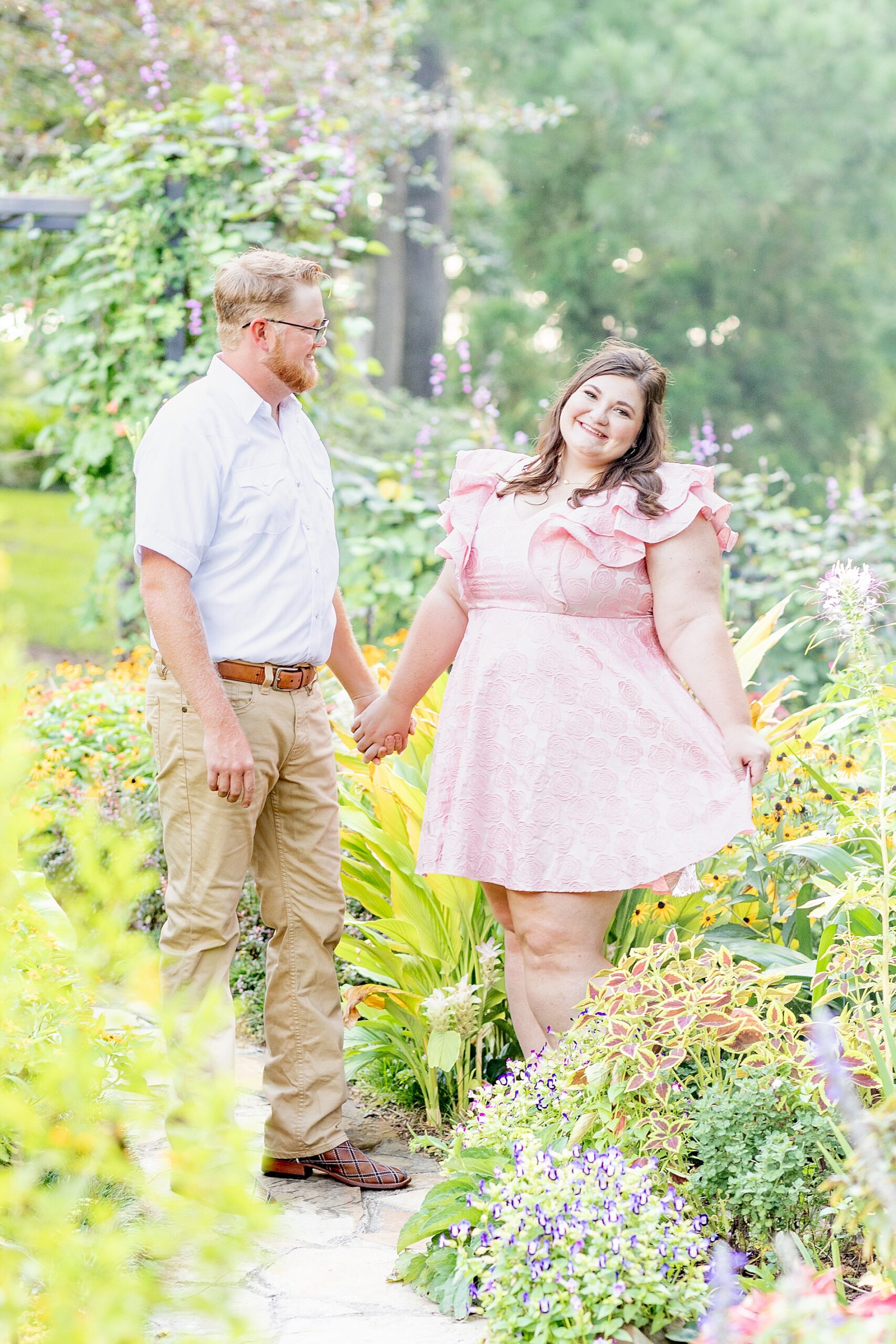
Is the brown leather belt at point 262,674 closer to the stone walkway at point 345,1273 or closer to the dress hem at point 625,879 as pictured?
the dress hem at point 625,879

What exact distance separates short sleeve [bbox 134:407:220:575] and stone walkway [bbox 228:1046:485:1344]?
101 cm

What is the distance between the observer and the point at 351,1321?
6.95 feet

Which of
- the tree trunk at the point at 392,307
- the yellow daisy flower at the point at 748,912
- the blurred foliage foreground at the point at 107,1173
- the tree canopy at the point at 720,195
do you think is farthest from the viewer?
the tree trunk at the point at 392,307

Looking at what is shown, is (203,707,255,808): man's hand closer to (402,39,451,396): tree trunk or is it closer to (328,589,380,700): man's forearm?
(328,589,380,700): man's forearm

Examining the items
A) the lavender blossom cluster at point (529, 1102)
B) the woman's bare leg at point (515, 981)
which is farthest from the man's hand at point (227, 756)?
the lavender blossom cluster at point (529, 1102)

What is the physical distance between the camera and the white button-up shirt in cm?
241

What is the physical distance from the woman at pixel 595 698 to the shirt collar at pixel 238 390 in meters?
0.47

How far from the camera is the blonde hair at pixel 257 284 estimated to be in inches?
97.6

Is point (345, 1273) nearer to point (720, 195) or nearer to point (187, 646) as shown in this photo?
point (187, 646)

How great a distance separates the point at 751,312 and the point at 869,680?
8987 mm

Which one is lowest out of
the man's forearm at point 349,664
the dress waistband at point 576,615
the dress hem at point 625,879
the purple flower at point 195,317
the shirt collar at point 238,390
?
the dress hem at point 625,879

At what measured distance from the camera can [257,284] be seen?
8.13 ft

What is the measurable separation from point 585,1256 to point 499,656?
1.10m

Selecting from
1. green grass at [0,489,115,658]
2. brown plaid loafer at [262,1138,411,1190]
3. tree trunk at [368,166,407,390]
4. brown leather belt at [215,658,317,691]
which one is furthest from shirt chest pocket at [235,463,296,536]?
tree trunk at [368,166,407,390]
